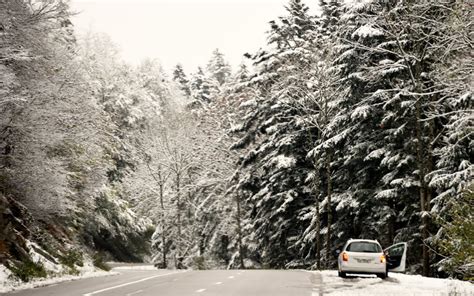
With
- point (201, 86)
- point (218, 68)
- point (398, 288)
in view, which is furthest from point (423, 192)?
point (218, 68)

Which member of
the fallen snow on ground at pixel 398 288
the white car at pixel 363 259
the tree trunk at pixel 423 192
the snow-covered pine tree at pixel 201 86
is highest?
the snow-covered pine tree at pixel 201 86

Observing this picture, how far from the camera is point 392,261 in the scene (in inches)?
1014

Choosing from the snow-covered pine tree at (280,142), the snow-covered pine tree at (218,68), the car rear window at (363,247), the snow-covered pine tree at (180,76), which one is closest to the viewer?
the car rear window at (363,247)

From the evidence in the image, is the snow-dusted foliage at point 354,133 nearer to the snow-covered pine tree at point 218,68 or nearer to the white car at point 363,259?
the white car at point 363,259

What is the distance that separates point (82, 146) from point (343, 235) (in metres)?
16.3

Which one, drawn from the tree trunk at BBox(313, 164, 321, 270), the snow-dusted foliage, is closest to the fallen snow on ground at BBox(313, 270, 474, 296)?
the snow-dusted foliage

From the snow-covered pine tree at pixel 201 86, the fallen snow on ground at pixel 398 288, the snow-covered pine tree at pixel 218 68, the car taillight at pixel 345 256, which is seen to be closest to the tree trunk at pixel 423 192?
the car taillight at pixel 345 256

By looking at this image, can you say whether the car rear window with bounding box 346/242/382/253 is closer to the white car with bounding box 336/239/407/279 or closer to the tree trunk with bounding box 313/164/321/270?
the white car with bounding box 336/239/407/279

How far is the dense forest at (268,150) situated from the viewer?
21.4 meters

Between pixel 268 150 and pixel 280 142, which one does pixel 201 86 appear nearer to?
pixel 268 150

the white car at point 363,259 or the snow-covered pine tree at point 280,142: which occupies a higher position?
the snow-covered pine tree at point 280,142

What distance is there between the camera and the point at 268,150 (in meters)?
44.0

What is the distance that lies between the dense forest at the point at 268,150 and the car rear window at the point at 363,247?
7.58 feet

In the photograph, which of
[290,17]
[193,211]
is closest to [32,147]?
[290,17]
